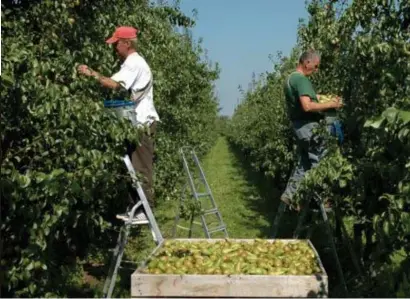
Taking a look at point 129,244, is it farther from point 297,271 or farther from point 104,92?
point 297,271

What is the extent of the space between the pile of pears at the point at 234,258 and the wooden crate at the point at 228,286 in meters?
0.17

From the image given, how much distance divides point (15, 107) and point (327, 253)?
12.9 ft

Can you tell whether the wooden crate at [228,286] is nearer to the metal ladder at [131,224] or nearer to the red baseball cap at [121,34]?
the metal ladder at [131,224]

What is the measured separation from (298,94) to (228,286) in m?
2.52

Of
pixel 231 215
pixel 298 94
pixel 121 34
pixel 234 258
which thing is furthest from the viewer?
pixel 231 215

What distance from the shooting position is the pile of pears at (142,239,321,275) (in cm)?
394

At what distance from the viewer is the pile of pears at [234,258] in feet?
12.9

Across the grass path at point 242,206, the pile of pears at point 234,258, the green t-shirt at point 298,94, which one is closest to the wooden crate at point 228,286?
the pile of pears at point 234,258

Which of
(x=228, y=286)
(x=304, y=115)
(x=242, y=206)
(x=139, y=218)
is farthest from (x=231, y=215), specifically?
(x=228, y=286)

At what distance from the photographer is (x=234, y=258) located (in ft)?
13.9

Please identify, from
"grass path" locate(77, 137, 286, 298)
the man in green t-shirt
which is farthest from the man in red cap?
the man in green t-shirt

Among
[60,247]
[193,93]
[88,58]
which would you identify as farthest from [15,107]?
[193,93]

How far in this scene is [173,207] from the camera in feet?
35.3

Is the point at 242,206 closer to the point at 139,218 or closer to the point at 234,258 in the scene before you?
the point at 139,218
